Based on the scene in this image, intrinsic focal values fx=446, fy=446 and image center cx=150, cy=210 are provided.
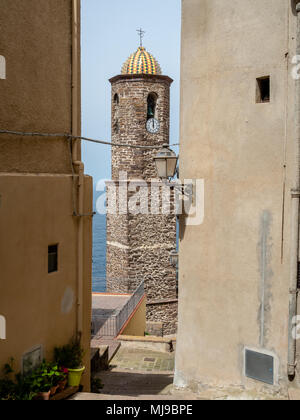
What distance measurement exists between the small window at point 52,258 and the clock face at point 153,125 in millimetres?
18084

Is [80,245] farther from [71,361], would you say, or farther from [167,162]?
[167,162]

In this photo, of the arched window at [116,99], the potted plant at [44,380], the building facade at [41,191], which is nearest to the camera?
the building facade at [41,191]

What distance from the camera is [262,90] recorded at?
6859 millimetres

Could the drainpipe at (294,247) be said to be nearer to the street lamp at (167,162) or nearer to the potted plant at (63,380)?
the street lamp at (167,162)

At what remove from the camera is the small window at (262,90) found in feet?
22.4

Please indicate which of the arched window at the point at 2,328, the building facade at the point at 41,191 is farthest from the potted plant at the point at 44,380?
the arched window at the point at 2,328

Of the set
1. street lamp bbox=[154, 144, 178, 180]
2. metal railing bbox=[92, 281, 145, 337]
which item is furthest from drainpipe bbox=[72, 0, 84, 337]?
metal railing bbox=[92, 281, 145, 337]

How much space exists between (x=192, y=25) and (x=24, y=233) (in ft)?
14.7

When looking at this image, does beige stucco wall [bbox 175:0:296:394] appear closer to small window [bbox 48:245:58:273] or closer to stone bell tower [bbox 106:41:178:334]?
small window [bbox 48:245:58:273]

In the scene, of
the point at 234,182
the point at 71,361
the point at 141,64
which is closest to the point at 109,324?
the point at 71,361

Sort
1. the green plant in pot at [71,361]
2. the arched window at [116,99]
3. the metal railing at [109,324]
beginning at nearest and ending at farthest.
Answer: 1. the green plant in pot at [71,361]
2. the metal railing at [109,324]
3. the arched window at [116,99]

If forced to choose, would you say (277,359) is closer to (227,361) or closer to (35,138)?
(227,361)

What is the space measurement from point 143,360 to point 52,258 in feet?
21.2
